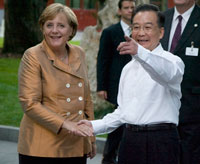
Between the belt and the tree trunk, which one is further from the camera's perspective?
the tree trunk

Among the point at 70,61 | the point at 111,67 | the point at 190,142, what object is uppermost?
the point at 70,61

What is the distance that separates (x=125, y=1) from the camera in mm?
7414

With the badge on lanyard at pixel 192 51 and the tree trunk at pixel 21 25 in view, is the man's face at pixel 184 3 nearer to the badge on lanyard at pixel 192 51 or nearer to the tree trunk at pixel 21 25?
the badge on lanyard at pixel 192 51

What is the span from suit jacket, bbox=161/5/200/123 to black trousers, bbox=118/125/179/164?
1.74 metres

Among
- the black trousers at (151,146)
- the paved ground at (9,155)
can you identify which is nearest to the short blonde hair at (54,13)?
the black trousers at (151,146)

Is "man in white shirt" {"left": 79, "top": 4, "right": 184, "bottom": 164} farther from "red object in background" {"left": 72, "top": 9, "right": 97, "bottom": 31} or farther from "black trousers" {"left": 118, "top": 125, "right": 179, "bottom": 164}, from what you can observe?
"red object in background" {"left": 72, "top": 9, "right": 97, "bottom": 31}

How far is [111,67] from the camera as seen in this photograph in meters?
7.36

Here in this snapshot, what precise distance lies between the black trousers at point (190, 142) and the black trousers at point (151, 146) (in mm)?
1761

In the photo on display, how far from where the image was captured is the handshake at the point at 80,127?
413cm

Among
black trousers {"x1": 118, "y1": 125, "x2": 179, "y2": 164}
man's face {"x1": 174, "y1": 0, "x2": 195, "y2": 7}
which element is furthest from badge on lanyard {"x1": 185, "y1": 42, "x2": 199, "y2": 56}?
black trousers {"x1": 118, "y1": 125, "x2": 179, "y2": 164}

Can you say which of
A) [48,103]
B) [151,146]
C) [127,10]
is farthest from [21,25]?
[151,146]

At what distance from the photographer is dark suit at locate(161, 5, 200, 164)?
5.68 m

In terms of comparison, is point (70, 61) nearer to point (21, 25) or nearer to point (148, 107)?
point (148, 107)

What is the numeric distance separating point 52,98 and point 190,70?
6.38 feet
